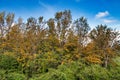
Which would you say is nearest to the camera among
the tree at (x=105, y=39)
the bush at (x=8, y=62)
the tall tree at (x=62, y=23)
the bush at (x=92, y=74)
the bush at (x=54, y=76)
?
the bush at (x=54, y=76)

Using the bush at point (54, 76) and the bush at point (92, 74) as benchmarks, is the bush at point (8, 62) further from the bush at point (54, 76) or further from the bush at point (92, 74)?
the bush at point (92, 74)

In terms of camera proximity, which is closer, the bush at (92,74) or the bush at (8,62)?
the bush at (92,74)

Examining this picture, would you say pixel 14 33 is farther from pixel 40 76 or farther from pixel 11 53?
pixel 40 76

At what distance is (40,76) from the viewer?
1725cm

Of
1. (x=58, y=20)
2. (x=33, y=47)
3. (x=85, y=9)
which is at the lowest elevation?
(x=33, y=47)

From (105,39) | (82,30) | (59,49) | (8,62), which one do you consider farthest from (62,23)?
(8,62)

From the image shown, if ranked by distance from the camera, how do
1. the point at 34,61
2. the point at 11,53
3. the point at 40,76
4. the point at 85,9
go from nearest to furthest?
1. the point at 40,76
2. the point at 34,61
3. the point at 11,53
4. the point at 85,9

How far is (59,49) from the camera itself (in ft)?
64.4

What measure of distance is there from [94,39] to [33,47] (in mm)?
7999

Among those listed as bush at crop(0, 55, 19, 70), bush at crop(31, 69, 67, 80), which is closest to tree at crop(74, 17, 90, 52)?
bush at crop(31, 69, 67, 80)

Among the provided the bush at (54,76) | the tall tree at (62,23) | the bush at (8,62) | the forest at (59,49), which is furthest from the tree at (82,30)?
the bush at (8,62)

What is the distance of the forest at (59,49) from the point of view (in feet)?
59.3

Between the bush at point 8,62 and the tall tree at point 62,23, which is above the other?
the tall tree at point 62,23

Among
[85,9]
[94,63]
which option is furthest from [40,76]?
[85,9]
